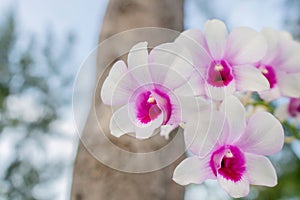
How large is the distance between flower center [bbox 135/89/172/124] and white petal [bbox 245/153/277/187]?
8cm

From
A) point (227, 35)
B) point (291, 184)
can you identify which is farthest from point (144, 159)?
point (291, 184)

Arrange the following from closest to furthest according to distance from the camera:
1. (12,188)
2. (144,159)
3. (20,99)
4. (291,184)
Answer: (144,159) < (291,184) < (12,188) < (20,99)

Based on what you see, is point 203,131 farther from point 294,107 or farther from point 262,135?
point 294,107

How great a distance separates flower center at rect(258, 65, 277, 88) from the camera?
18.8 inches

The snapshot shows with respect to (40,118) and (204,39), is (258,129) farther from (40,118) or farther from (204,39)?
(40,118)

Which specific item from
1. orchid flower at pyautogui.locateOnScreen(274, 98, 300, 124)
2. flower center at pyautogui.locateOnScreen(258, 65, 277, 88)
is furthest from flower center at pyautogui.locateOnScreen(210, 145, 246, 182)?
orchid flower at pyautogui.locateOnScreen(274, 98, 300, 124)

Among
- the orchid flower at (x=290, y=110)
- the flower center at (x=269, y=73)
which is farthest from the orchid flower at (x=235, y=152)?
the orchid flower at (x=290, y=110)

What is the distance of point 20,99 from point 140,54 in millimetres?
2552

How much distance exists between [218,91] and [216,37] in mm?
55

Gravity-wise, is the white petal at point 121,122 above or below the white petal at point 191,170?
above

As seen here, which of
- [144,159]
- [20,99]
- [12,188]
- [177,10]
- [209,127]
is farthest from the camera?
[20,99]

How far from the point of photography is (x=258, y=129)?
38 centimetres

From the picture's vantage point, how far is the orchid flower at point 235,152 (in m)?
0.37

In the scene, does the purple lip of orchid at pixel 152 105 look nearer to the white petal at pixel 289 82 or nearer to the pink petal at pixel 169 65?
the pink petal at pixel 169 65
